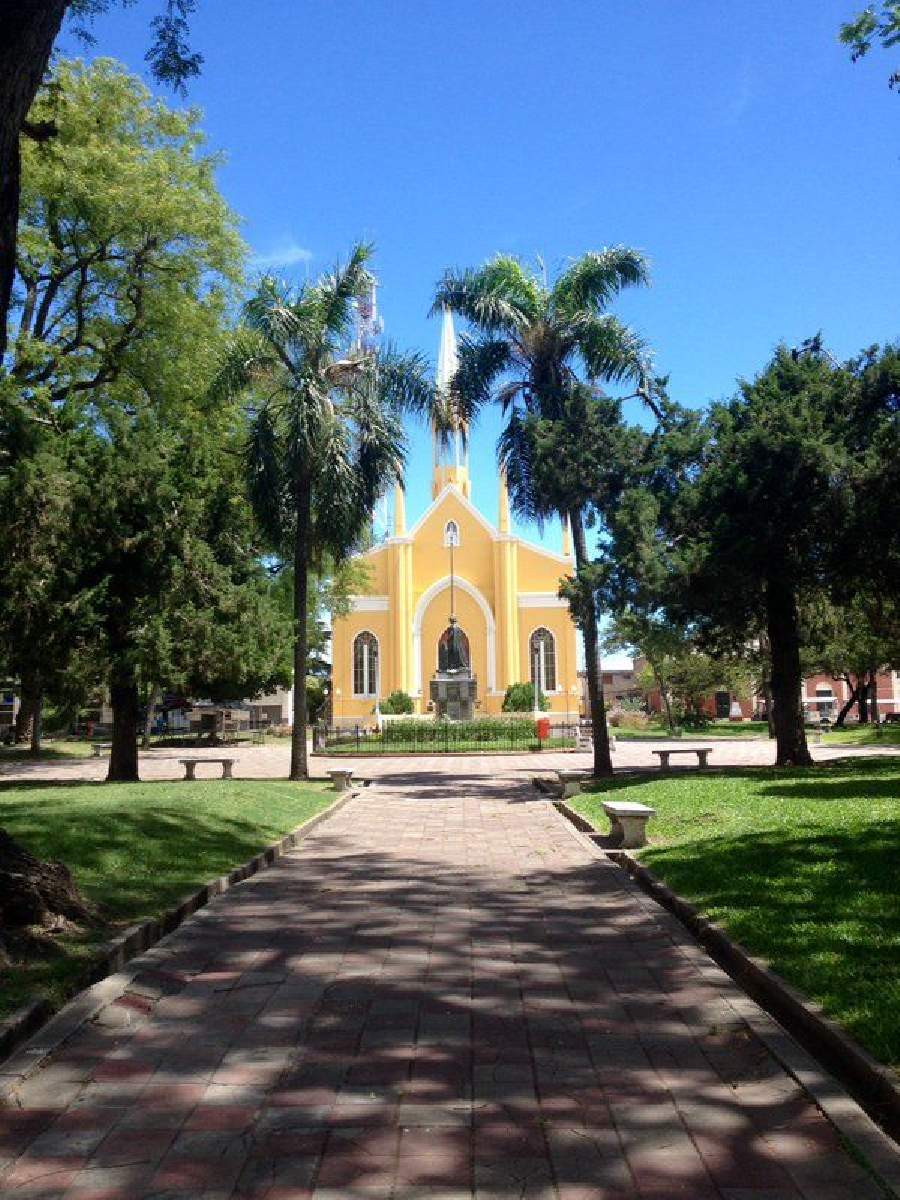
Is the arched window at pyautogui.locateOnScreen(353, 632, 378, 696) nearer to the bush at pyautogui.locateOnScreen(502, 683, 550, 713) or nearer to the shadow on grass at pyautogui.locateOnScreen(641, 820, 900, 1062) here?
the bush at pyautogui.locateOnScreen(502, 683, 550, 713)

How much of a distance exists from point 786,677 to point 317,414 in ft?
34.2

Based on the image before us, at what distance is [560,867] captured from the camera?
10.0m

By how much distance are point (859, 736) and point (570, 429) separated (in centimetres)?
2515

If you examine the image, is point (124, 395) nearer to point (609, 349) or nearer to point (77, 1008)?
point (609, 349)

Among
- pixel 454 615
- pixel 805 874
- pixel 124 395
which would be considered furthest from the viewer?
pixel 454 615

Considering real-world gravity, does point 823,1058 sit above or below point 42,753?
below

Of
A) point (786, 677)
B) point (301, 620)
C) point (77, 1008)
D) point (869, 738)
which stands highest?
point (301, 620)

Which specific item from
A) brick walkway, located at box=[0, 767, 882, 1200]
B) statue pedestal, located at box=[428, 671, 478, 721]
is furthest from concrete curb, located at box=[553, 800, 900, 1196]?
statue pedestal, located at box=[428, 671, 478, 721]

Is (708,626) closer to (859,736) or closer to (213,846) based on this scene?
(213,846)

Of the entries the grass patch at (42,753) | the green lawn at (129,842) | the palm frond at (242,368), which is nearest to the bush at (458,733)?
the grass patch at (42,753)

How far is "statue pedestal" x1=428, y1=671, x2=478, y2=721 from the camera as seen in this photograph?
4331 centimetres

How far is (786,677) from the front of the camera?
20.5 m

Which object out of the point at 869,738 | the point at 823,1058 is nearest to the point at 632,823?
the point at 823,1058

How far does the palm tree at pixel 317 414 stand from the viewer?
19.2 m
